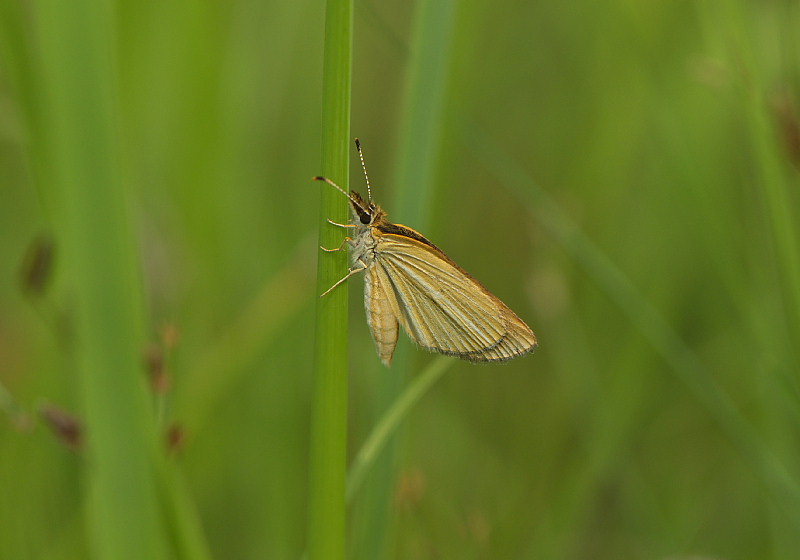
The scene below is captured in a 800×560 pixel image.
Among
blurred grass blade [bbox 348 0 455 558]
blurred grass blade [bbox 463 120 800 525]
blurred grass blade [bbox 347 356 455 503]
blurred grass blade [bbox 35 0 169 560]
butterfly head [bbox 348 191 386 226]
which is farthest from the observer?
blurred grass blade [bbox 463 120 800 525]

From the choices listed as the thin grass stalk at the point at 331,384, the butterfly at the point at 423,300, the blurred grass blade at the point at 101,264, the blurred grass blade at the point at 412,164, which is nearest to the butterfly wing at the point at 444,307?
the butterfly at the point at 423,300

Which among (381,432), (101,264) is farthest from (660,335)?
(101,264)

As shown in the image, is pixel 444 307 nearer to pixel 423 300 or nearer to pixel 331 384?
pixel 423 300

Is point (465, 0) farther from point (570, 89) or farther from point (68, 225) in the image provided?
point (570, 89)

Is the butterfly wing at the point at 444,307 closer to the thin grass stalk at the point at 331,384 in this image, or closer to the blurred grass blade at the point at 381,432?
the blurred grass blade at the point at 381,432

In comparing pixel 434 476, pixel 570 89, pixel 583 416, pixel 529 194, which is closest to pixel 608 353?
pixel 583 416

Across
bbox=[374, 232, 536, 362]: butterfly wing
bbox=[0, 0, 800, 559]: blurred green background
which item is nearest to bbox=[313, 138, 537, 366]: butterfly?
bbox=[374, 232, 536, 362]: butterfly wing

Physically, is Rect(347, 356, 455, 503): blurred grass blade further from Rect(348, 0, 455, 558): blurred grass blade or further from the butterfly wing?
the butterfly wing
